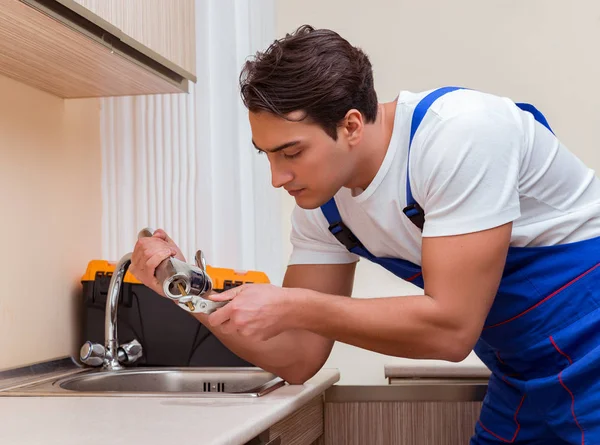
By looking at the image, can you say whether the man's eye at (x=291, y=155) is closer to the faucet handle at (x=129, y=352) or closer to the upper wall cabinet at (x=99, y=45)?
the upper wall cabinet at (x=99, y=45)

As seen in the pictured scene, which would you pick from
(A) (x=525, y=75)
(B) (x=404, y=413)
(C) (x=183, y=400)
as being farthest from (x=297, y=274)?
(A) (x=525, y=75)

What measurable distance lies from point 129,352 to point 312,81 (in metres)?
0.83

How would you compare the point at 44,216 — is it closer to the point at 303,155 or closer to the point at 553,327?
the point at 303,155

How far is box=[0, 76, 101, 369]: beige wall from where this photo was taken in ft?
5.48

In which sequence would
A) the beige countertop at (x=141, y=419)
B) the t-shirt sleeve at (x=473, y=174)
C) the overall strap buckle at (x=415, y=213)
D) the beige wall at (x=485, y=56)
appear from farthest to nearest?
1. the beige wall at (x=485, y=56)
2. the overall strap buckle at (x=415, y=213)
3. the t-shirt sleeve at (x=473, y=174)
4. the beige countertop at (x=141, y=419)

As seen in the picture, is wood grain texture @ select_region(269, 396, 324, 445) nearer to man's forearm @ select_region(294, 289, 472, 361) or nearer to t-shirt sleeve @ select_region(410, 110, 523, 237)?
man's forearm @ select_region(294, 289, 472, 361)

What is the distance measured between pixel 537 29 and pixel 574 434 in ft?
5.25

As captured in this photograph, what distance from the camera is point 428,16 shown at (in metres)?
2.58

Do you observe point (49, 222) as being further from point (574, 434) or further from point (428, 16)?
point (428, 16)

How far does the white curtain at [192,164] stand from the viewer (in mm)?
2062

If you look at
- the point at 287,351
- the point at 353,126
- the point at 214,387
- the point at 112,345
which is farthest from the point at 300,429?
the point at 353,126

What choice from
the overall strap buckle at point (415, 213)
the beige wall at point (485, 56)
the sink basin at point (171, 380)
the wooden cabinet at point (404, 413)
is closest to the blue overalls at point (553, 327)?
the overall strap buckle at point (415, 213)

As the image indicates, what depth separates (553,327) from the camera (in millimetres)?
1278

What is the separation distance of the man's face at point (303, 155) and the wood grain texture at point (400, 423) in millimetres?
628
